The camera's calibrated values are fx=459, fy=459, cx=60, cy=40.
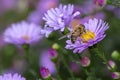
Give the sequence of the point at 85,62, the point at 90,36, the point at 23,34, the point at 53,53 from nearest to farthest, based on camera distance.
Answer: the point at 90,36
the point at 85,62
the point at 53,53
the point at 23,34

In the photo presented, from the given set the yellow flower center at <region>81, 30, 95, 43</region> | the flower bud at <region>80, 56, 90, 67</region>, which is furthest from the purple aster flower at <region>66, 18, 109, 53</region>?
the flower bud at <region>80, 56, 90, 67</region>

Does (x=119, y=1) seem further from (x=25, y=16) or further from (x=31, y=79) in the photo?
(x=25, y=16)

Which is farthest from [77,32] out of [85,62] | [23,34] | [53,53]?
[23,34]

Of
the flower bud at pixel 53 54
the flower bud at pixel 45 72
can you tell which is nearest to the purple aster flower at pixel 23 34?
Result: the flower bud at pixel 53 54

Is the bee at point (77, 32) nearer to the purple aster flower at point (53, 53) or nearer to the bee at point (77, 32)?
the bee at point (77, 32)

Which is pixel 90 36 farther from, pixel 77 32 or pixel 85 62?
pixel 85 62

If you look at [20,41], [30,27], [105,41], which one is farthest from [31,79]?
[105,41]

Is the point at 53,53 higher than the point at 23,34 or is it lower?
lower
